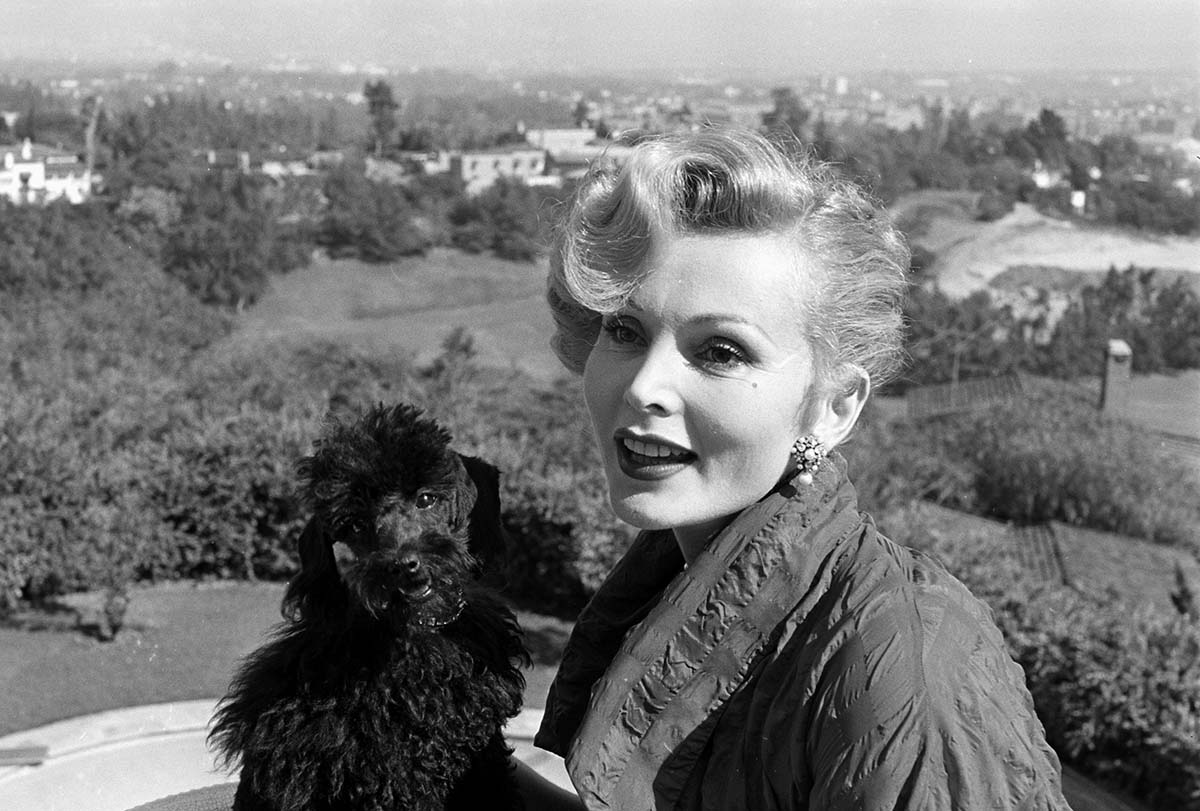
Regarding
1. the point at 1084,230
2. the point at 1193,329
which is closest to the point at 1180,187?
the point at 1084,230

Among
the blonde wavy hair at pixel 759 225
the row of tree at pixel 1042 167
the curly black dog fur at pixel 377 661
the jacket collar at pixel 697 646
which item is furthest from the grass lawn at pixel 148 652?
the row of tree at pixel 1042 167

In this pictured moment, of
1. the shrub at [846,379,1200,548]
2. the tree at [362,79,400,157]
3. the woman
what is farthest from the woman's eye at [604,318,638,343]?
the tree at [362,79,400,157]

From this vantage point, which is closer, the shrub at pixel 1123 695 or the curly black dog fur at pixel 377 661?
the curly black dog fur at pixel 377 661

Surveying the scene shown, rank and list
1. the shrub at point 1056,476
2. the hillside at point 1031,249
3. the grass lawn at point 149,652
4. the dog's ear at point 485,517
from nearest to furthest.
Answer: the dog's ear at point 485,517
the grass lawn at point 149,652
the shrub at point 1056,476
the hillside at point 1031,249

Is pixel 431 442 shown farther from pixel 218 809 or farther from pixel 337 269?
pixel 337 269

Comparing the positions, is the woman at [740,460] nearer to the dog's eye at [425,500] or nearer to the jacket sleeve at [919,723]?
the jacket sleeve at [919,723]

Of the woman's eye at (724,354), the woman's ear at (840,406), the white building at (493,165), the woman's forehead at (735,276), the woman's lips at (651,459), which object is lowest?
the white building at (493,165)

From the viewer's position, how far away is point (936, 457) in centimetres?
2575

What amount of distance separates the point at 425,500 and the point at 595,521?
784 cm

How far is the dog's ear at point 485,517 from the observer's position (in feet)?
9.82

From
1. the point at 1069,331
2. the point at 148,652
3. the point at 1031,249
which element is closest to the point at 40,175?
the point at 148,652

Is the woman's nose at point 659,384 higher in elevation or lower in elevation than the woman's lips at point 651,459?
higher

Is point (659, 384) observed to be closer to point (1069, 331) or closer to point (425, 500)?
point (425, 500)

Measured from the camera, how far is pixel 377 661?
9.16 feet
